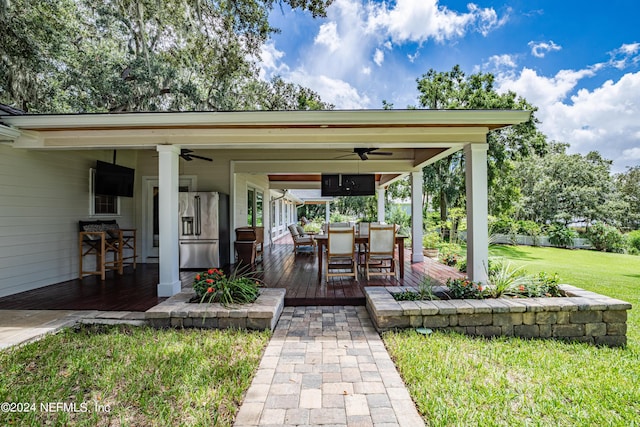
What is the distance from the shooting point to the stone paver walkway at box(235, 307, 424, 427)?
2.05m

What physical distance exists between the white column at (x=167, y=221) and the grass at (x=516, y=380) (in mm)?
3272

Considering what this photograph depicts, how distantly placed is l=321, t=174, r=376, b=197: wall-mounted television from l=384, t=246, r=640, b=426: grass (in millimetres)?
4870

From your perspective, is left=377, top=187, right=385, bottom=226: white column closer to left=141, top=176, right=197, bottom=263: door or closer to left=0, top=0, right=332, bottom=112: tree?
left=0, top=0, right=332, bottom=112: tree

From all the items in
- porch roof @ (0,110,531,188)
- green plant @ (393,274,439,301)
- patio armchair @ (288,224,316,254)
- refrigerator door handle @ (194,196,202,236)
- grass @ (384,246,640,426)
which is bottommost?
grass @ (384,246,640,426)

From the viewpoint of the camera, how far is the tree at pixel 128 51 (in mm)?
7441

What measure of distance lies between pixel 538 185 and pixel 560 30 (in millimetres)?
15327

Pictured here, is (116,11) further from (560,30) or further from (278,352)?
(560,30)

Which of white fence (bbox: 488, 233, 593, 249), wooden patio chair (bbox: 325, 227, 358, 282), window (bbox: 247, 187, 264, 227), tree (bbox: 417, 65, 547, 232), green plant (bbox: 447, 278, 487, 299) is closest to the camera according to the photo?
green plant (bbox: 447, 278, 487, 299)

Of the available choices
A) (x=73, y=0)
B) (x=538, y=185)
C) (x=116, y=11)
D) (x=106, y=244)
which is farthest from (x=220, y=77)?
(x=538, y=185)

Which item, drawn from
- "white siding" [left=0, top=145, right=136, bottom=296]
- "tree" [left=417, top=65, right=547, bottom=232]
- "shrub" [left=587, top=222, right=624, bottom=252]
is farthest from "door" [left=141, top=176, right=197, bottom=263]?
"shrub" [left=587, top=222, right=624, bottom=252]

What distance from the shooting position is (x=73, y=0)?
847 centimetres

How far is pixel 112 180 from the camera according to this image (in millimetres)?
6281

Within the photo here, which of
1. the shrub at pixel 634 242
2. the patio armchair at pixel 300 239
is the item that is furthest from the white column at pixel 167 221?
the shrub at pixel 634 242

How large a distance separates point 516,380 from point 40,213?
7115 mm
